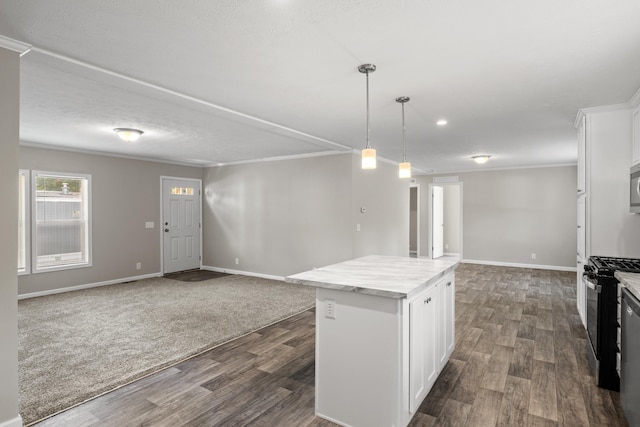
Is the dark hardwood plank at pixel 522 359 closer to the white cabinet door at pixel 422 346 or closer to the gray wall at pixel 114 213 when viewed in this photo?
the white cabinet door at pixel 422 346

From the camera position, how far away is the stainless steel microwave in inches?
112

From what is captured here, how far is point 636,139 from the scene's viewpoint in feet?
10.4

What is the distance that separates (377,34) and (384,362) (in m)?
1.95

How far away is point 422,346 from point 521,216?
6958 mm

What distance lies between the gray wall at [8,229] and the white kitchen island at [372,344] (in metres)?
1.69

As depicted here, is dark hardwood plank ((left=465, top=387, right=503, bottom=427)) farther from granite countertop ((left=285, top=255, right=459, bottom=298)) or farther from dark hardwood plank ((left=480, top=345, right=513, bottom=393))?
→ granite countertop ((left=285, top=255, right=459, bottom=298))

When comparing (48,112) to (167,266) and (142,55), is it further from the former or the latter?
(167,266)

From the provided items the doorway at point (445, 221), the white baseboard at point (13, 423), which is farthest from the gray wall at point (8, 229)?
the doorway at point (445, 221)

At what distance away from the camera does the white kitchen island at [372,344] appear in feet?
6.63

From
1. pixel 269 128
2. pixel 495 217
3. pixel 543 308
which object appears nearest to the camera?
pixel 269 128

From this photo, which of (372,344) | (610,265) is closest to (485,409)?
(372,344)

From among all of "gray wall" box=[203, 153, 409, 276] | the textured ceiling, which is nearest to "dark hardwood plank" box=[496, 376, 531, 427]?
the textured ceiling

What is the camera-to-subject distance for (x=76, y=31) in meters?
2.00

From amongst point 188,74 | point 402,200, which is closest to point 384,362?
point 188,74
